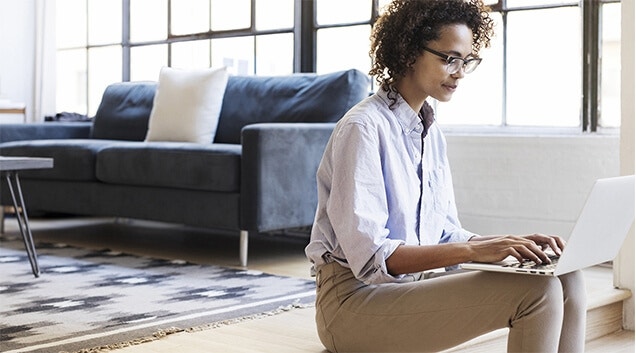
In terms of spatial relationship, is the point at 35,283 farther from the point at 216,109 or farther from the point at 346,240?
the point at 346,240

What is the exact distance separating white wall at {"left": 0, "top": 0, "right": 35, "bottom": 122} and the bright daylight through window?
7.8 inches

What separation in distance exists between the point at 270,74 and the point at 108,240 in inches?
50.0

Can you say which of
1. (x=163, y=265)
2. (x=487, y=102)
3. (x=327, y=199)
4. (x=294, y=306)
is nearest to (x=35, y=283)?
(x=163, y=265)

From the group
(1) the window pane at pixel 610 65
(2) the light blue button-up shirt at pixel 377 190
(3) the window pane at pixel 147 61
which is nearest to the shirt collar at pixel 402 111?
(2) the light blue button-up shirt at pixel 377 190

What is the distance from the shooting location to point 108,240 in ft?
16.5

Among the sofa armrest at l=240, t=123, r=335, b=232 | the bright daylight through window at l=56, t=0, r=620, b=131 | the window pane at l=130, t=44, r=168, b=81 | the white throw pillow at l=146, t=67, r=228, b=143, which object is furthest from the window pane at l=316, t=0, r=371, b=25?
the window pane at l=130, t=44, r=168, b=81

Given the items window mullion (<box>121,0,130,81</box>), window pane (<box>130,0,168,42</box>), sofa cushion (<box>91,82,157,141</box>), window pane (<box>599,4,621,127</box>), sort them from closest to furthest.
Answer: window pane (<box>599,4,621,127</box>), sofa cushion (<box>91,82,157,141</box>), window pane (<box>130,0,168,42</box>), window mullion (<box>121,0,130,81</box>)

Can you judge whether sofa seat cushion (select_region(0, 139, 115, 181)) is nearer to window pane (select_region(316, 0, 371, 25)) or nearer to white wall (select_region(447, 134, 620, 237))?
window pane (select_region(316, 0, 371, 25))

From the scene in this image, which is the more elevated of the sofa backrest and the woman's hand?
the sofa backrest

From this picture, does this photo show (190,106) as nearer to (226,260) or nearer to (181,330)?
(226,260)

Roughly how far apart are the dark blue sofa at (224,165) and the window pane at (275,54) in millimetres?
379

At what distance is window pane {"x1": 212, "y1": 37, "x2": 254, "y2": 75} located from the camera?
5.45 metres

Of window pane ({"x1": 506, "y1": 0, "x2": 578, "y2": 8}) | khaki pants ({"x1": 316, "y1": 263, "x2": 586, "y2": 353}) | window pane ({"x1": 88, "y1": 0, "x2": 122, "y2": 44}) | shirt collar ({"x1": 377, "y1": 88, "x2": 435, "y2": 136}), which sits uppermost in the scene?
window pane ({"x1": 88, "y1": 0, "x2": 122, "y2": 44})

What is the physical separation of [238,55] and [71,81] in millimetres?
1766
